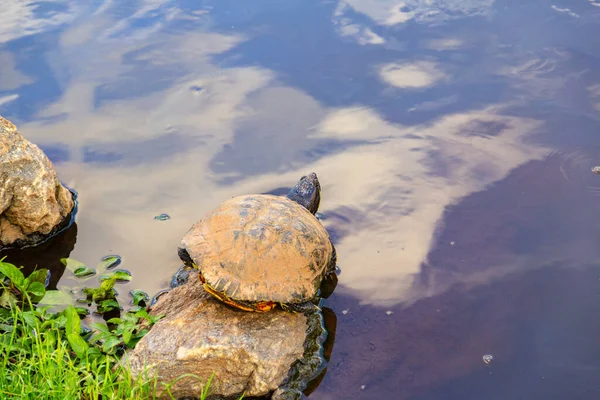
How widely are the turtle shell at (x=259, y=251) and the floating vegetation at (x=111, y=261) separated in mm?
1139

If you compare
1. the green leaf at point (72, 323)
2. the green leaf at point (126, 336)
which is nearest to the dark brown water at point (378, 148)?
the green leaf at point (126, 336)

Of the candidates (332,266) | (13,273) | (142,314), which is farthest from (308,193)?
(13,273)

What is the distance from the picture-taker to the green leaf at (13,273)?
445 cm

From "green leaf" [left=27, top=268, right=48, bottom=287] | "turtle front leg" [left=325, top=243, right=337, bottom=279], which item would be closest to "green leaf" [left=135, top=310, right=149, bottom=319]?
"green leaf" [left=27, top=268, right=48, bottom=287]

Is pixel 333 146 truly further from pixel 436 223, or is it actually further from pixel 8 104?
pixel 8 104

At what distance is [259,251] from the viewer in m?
4.27

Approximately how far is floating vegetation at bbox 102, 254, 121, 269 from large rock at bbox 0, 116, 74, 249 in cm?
67

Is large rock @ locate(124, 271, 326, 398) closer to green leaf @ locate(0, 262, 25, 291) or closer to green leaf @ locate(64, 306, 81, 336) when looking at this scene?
green leaf @ locate(64, 306, 81, 336)

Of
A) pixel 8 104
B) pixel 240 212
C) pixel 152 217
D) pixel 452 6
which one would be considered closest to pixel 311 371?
pixel 240 212

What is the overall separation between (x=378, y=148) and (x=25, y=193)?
3.44 meters

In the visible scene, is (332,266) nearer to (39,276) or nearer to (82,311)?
(82,311)

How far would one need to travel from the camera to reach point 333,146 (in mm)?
6473

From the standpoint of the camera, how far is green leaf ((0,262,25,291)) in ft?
14.6

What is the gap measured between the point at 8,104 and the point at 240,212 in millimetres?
4219
